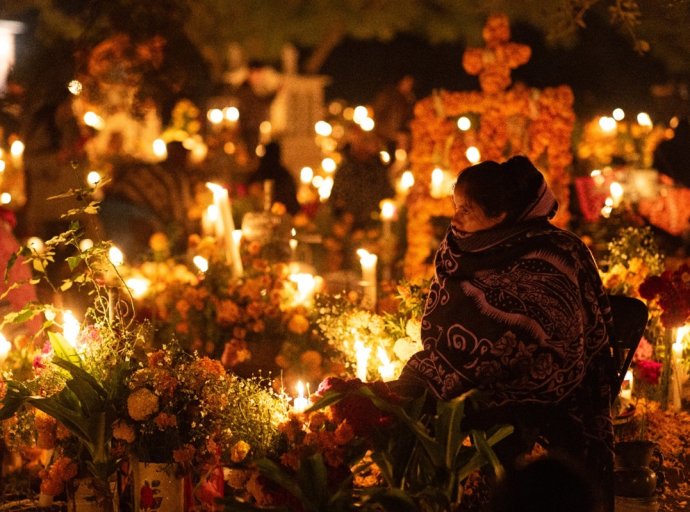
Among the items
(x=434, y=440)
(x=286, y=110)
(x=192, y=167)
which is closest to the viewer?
(x=434, y=440)

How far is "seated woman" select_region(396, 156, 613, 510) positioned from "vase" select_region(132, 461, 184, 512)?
1.06 meters

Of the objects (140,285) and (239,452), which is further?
(140,285)

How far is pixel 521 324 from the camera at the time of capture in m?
4.01

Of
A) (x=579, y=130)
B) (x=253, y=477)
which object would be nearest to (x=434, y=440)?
(x=253, y=477)

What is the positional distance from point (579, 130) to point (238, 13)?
25.5ft

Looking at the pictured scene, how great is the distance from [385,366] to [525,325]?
164 centimetres

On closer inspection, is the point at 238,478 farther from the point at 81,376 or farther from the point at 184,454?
the point at 81,376

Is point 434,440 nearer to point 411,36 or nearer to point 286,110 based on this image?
point 286,110

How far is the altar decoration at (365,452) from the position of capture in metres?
3.71

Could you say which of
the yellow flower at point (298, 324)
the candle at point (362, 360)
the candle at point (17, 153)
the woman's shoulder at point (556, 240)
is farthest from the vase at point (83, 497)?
the candle at point (17, 153)

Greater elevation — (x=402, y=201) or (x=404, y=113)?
(x=404, y=113)

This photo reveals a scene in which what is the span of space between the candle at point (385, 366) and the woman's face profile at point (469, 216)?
1377 mm

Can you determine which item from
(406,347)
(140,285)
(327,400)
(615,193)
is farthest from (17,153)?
(327,400)

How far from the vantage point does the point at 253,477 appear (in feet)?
13.2
